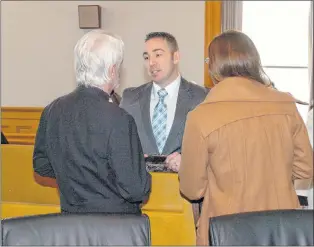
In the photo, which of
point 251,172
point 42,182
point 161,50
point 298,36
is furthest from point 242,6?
point 251,172

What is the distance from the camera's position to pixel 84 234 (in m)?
1.56

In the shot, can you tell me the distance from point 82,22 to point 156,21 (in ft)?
3.07

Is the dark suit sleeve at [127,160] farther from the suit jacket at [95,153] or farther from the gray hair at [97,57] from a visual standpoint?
the gray hair at [97,57]

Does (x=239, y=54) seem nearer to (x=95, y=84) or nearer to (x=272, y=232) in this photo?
(x=95, y=84)

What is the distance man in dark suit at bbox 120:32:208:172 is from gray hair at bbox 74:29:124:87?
1.04m

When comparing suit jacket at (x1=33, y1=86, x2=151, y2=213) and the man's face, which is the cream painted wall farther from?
suit jacket at (x1=33, y1=86, x2=151, y2=213)

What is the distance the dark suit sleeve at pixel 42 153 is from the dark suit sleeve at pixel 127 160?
338mm

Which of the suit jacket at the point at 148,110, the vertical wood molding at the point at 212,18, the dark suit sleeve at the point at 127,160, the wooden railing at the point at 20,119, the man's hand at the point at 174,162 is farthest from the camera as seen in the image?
the wooden railing at the point at 20,119

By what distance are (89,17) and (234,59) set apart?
182 inches

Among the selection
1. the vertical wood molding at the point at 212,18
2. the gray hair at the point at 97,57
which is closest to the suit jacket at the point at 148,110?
the gray hair at the point at 97,57

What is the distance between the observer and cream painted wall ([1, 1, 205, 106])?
6.18m

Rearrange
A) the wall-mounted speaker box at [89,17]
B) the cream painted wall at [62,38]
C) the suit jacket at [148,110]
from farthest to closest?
the wall-mounted speaker box at [89,17]
the cream painted wall at [62,38]
the suit jacket at [148,110]

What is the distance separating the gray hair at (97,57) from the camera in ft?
6.49

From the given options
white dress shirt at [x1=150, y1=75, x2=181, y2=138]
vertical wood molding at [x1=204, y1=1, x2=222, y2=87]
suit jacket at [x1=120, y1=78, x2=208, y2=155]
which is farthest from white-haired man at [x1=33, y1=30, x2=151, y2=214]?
vertical wood molding at [x1=204, y1=1, x2=222, y2=87]
